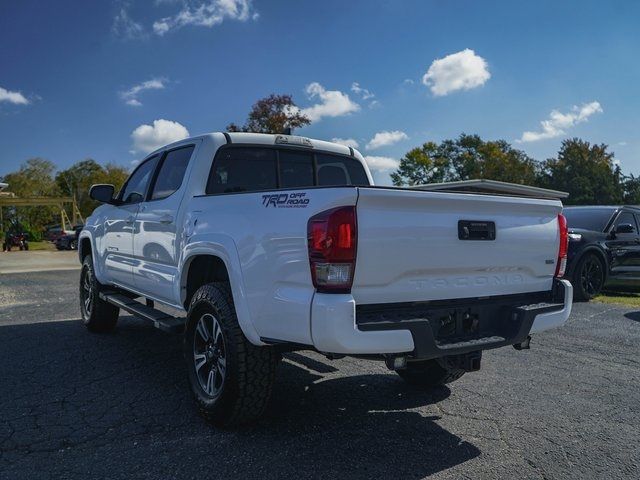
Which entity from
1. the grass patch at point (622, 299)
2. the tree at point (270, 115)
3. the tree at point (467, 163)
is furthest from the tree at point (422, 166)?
the grass patch at point (622, 299)

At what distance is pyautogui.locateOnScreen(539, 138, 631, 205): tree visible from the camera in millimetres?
50156

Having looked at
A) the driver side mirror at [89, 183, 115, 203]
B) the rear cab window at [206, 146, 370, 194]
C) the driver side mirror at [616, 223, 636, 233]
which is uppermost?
the rear cab window at [206, 146, 370, 194]

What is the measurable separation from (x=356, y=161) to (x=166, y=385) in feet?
8.85

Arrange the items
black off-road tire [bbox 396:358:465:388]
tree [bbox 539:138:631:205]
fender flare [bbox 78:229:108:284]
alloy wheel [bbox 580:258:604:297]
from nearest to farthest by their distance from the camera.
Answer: black off-road tire [bbox 396:358:465:388], fender flare [bbox 78:229:108:284], alloy wheel [bbox 580:258:604:297], tree [bbox 539:138:631:205]

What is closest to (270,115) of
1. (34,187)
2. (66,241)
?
(66,241)

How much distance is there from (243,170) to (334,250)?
1966 mm

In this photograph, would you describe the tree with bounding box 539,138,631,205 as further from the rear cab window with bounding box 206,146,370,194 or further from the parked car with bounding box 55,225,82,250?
the rear cab window with bounding box 206,146,370,194

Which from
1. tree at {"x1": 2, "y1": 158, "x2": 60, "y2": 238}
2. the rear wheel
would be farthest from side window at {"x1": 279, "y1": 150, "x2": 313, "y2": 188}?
tree at {"x1": 2, "y1": 158, "x2": 60, "y2": 238}

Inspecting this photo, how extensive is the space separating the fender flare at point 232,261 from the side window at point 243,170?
2.11 feet

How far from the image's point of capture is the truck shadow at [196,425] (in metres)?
2.90

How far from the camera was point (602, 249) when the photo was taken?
906cm

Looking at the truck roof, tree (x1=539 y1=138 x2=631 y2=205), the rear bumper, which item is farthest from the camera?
tree (x1=539 y1=138 x2=631 y2=205)

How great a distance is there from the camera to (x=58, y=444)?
3180 millimetres

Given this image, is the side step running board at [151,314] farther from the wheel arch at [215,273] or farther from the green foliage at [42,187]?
the green foliage at [42,187]
